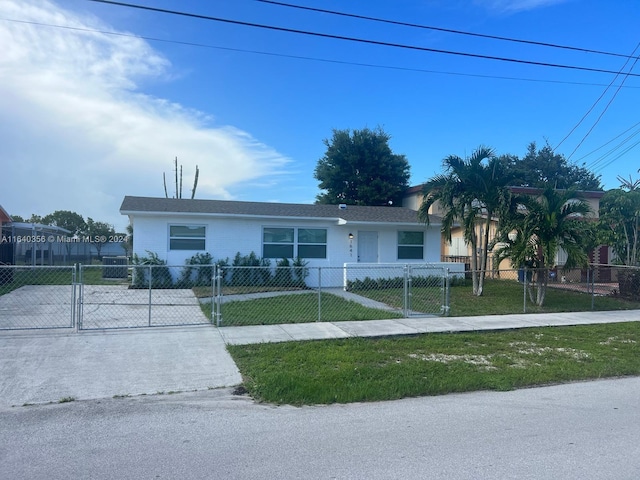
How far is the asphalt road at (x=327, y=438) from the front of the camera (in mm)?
3900

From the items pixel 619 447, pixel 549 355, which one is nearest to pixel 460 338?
pixel 549 355

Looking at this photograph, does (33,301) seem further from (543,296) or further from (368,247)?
(543,296)

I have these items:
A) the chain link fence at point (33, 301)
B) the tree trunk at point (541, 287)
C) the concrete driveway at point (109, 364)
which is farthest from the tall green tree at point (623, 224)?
the chain link fence at point (33, 301)

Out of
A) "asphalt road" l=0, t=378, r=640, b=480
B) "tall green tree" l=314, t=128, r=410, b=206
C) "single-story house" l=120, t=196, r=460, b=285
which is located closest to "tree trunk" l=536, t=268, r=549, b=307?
"single-story house" l=120, t=196, r=460, b=285

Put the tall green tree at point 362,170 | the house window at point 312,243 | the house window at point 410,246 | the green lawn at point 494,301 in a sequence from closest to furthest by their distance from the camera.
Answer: the green lawn at point 494,301
the house window at point 312,243
the house window at point 410,246
the tall green tree at point 362,170

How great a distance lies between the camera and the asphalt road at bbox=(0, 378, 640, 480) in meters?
3.90

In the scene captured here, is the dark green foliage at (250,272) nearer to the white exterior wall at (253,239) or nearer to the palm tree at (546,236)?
the white exterior wall at (253,239)

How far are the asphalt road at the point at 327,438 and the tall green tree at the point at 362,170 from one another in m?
31.5

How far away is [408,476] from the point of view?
380 centimetres

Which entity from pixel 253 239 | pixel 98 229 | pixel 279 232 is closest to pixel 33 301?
pixel 253 239

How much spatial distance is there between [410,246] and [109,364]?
14960 millimetres

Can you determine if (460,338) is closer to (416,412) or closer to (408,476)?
(416,412)

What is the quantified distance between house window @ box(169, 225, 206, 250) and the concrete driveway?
8.72 m

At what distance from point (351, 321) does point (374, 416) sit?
5.58 m
